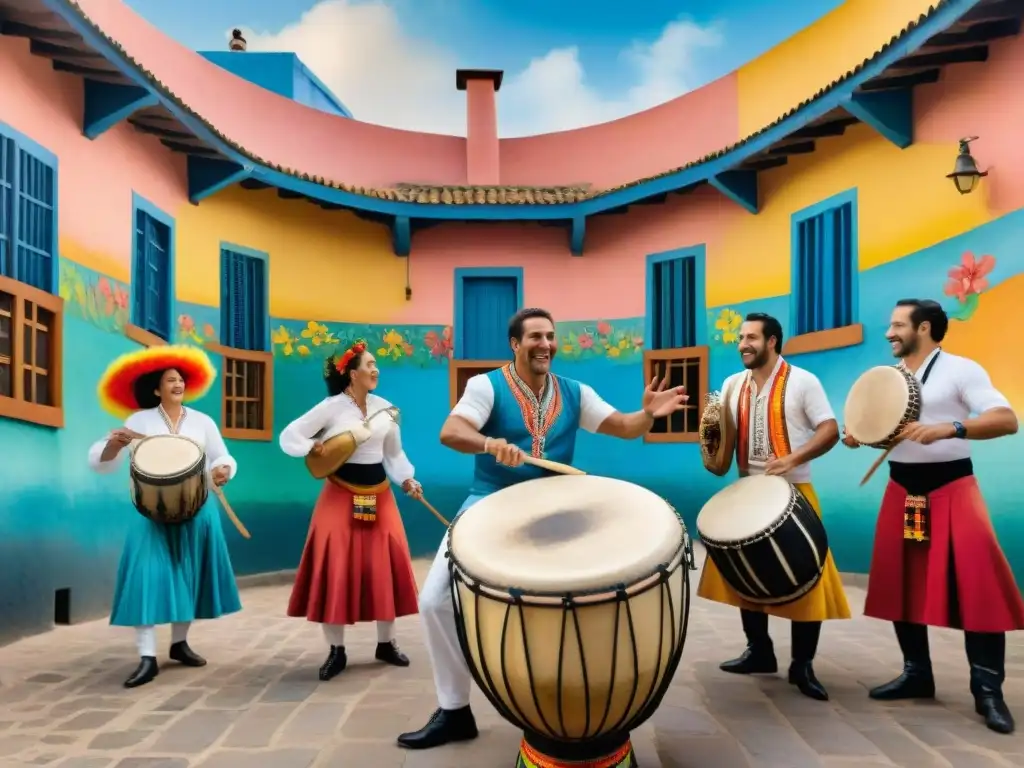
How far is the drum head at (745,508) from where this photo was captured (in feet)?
12.1

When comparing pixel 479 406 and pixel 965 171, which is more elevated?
pixel 965 171

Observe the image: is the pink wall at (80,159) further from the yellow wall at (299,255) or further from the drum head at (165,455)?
the drum head at (165,455)

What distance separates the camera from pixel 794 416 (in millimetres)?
4188

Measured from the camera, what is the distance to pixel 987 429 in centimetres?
359

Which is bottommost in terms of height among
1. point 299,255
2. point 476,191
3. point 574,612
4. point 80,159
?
point 574,612

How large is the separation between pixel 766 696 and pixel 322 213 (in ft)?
23.7

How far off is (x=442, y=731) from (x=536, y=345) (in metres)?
1.51

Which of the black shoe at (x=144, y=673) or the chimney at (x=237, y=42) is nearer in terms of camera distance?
the black shoe at (x=144, y=673)

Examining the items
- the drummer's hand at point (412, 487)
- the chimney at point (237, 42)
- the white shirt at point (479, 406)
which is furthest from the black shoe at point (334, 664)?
the chimney at point (237, 42)

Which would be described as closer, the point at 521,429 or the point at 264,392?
the point at 521,429

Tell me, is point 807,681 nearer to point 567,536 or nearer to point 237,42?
point 567,536

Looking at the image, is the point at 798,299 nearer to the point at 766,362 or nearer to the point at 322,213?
the point at 766,362

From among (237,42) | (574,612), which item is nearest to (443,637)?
(574,612)

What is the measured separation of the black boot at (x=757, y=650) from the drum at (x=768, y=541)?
67cm
